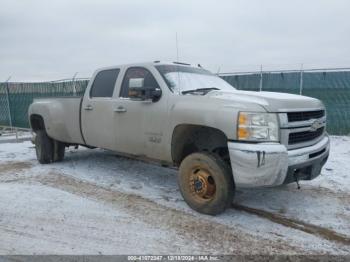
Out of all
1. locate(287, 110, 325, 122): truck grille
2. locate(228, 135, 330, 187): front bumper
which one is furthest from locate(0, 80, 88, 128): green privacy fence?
A: locate(228, 135, 330, 187): front bumper

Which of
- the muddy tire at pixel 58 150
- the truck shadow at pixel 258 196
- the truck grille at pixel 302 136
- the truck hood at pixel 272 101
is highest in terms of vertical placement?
the truck hood at pixel 272 101

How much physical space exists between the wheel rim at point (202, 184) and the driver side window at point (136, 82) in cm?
132

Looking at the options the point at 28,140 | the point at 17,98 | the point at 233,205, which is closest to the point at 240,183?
the point at 233,205

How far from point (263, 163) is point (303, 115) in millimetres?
940

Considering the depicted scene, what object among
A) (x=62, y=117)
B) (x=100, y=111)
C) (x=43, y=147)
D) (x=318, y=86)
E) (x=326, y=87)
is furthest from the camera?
(x=318, y=86)

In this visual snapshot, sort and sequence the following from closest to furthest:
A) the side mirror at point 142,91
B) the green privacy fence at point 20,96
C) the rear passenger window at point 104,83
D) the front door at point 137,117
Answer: the side mirror at point 142,91
the front door at point 137,117
the rear passenger window at point 104,83
the green privacy fence at point 20,96

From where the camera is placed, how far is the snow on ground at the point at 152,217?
11.9ft

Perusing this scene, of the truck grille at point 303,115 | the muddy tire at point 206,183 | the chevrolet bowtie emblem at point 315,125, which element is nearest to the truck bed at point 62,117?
the muddy tire at point 206,183

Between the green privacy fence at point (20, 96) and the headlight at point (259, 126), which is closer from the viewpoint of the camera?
the headlight at point (259, 126)

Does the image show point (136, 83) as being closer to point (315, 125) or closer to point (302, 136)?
point (302, 136)

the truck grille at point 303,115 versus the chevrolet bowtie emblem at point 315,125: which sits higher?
the truck grille at point 303,115

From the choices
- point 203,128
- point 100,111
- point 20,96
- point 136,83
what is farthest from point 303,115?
point 20,96

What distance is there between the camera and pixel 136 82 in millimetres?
5223

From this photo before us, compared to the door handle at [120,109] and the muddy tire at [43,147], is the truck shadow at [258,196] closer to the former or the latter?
the muddy tire at [43,147]
